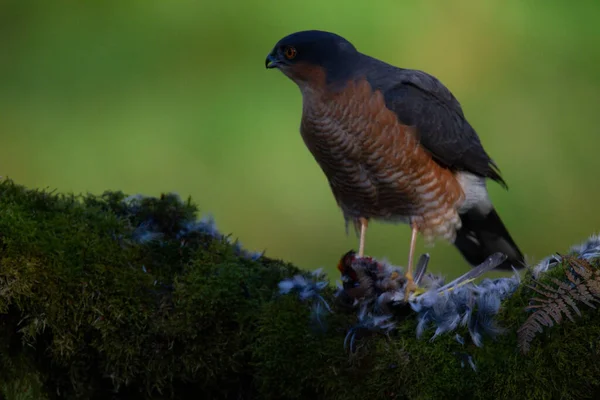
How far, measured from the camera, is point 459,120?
3525 millimetres

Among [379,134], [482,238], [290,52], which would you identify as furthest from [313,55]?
[482,238]

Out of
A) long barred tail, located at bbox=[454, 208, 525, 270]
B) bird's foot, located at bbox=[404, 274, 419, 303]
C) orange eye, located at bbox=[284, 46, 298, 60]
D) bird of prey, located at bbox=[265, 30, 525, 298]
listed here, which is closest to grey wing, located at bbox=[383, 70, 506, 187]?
bird of prey, located at bbox=[265, 30, 525, 298]

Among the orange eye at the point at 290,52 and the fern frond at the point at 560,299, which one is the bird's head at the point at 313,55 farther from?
the fern frond at the point at 560,299

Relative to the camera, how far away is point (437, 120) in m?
3.35

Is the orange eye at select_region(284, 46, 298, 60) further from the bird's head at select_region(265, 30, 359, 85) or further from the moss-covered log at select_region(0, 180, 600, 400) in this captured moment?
the moss-covered log at select_region(0, 180, 600, 400)

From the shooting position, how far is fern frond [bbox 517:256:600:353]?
1.79 meters

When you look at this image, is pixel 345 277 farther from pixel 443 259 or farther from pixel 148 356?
pixel 443 259

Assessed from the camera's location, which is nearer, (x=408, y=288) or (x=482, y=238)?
(x=408, y=288)

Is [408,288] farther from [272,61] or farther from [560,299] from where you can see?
[272,61]

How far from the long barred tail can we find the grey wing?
186mm

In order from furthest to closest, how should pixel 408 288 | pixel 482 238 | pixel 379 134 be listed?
pixel 482 238 → pixel 379 134 → pixel 408 288

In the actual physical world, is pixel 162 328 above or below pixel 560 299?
above

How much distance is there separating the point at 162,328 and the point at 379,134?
1394 mm

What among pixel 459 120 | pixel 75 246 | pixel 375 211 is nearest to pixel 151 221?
pixel 75 246
